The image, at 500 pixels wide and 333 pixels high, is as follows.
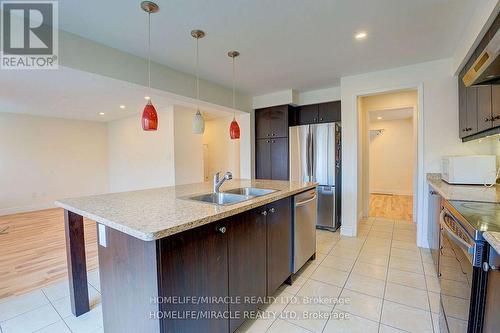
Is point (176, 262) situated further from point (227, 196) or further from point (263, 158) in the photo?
point (263, 158)

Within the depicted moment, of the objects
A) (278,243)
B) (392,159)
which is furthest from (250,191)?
(392,159)

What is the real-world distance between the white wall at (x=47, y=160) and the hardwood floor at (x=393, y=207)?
7622mm

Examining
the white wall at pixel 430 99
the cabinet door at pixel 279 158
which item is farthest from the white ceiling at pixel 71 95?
the white wall at pixel 430 99

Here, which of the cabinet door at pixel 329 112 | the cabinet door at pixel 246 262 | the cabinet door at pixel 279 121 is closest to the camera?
the cabinet door at pixel 246 262

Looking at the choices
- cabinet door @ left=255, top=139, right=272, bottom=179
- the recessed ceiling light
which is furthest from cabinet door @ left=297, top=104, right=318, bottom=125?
the recessed ceiling light

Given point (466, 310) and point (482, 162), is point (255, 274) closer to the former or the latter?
point (466, 310)

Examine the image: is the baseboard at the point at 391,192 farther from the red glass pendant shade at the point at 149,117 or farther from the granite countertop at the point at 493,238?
the red glass pendant shade at the point at 149,117

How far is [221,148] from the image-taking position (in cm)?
654

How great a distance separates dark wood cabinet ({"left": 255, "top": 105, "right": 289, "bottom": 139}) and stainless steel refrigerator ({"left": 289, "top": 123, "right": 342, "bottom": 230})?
1.33ft

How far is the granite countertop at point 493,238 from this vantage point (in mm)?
843

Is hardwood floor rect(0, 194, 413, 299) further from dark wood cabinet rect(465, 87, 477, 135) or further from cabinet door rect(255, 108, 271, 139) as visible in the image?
cabinet door rect(255, 108, 271, 139)

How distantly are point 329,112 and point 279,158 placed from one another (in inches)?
49.5

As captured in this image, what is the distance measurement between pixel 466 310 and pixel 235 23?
100 inches

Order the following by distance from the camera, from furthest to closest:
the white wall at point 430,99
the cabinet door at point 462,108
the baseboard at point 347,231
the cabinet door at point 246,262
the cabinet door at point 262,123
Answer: the cabinet door at point 262,123 < the baseboard at point 347,231 < the white wall at point 430,99 < the cabinet door at point 462,108 < the cabinet door at point 246,262
